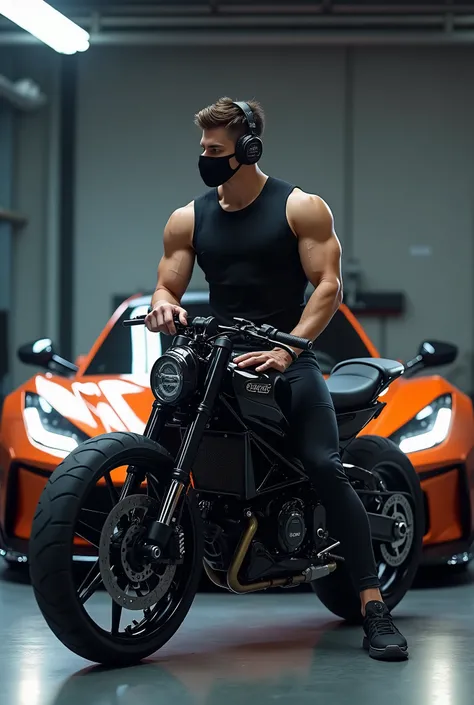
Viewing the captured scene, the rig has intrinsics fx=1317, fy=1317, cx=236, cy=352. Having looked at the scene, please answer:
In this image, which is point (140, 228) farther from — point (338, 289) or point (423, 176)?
point (338, 289)

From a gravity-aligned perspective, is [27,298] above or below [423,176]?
below

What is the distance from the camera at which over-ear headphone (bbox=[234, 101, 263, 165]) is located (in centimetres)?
408

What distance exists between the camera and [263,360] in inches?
154

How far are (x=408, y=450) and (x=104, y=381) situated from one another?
1351 millimetres

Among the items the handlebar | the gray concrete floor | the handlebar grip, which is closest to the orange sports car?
the gray concrete floor

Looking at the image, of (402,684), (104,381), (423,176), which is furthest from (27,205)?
(402,684)

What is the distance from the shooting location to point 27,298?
14.0m

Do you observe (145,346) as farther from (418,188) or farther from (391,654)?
(418,188)

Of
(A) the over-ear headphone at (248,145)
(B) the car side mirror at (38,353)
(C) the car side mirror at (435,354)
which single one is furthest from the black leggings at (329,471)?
(B) the car side mirror at (38,353)

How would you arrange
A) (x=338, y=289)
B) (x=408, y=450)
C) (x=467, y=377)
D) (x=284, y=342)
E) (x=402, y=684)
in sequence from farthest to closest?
(x=467, y=377) < (x=408, y=450) < (x=338, y=289) < (x=284, y=342) < (x=402, y=684)

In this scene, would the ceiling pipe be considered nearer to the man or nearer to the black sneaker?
the man

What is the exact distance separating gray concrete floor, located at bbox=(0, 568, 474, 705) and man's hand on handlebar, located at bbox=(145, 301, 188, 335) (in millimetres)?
990

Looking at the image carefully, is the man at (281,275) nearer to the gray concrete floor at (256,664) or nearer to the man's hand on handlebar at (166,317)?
the man's hand on handlebar at (166,317)

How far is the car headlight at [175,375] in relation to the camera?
12.5ft
